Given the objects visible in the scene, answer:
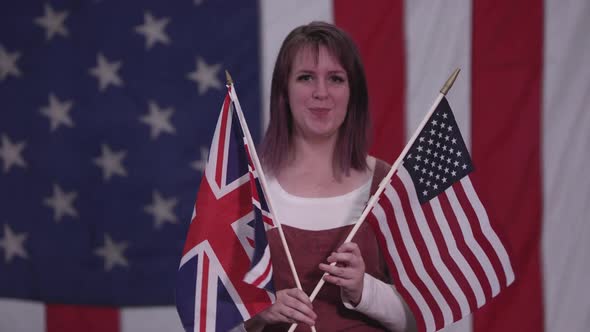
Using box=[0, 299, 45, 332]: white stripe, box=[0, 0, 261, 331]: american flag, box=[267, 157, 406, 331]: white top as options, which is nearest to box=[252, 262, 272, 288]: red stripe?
box=[267, 157, 406, 331]: white top

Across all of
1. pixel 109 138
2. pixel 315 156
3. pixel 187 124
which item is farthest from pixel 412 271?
pixel 109 138

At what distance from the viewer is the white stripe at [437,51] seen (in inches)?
68.6

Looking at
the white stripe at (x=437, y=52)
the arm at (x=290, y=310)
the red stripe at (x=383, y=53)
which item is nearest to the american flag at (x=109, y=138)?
the red stripe at (x=383, y=53)

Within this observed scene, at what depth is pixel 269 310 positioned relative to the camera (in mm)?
1015

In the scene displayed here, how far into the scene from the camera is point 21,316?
1.87 metres

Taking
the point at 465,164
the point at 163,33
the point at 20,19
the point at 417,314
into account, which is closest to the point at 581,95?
the point at 465,164

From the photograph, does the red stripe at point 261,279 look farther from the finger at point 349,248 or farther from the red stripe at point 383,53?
the red stripe at point 383,53

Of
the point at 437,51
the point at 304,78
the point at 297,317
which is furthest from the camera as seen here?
the point at 437,51

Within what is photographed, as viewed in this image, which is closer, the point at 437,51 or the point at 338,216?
the point at 338,216

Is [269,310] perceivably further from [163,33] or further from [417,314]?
[163,33]

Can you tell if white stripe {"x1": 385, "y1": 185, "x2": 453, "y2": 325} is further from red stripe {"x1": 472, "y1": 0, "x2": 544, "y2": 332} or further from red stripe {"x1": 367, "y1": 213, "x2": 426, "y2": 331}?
red stripe {"x1": 472, "y1": 0, "x2": 544, "y2": 332}

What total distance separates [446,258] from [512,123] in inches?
30.3

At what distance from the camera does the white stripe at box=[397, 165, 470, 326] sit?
1.10 m

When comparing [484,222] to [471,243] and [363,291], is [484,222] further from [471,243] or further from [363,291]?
[363,291]
